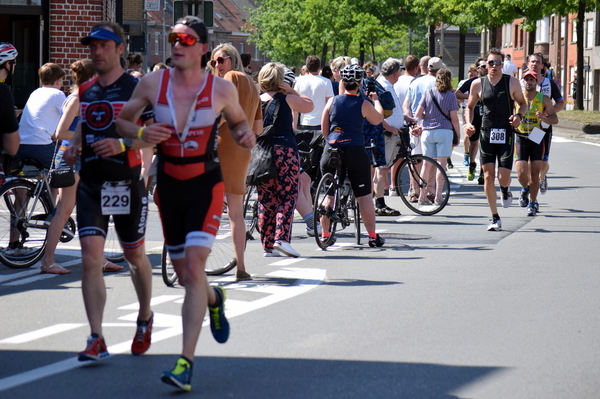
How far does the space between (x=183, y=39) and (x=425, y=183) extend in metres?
8.45

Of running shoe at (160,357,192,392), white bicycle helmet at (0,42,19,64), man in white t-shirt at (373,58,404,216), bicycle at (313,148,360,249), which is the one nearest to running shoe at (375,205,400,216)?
man in white t-shirt at (373,58,404,216)

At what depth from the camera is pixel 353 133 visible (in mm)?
10180

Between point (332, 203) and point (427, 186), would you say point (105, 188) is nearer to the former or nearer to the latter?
point (332, 203)

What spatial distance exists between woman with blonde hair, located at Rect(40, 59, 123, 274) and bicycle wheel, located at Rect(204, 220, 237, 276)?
83cm

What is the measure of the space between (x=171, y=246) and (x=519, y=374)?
1990mm

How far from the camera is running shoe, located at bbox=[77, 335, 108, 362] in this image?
217 inches

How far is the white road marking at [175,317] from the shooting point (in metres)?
5.35

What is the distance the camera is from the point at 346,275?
8664 mm

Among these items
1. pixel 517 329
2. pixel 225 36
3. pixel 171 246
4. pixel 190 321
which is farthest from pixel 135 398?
pixel 225 36

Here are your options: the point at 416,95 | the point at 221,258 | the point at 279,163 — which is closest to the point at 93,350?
the point at 221,258

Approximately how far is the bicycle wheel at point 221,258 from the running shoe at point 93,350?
3.09m

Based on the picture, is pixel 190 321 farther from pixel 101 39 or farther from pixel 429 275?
pixel 429 275

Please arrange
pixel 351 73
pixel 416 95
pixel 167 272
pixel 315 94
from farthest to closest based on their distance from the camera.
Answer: pixel 416 95
pixel 315 94
pixel 351 73
pixel 167 272

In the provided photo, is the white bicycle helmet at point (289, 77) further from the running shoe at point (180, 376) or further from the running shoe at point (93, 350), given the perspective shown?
the running shoe at point (180, 376)
